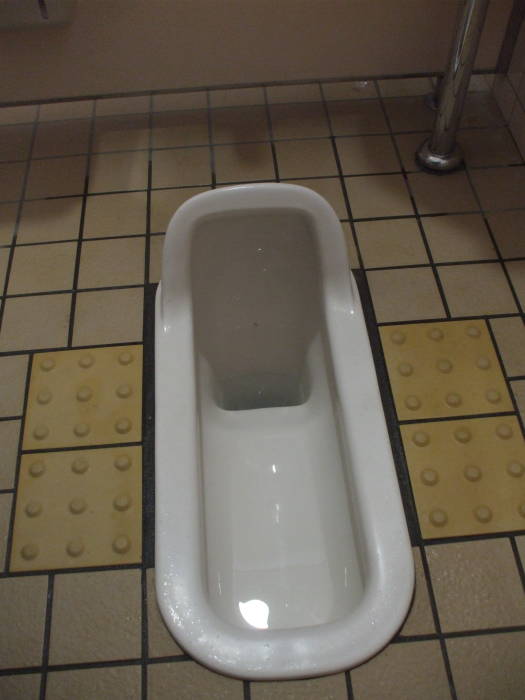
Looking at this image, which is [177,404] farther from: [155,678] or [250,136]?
[250,136]

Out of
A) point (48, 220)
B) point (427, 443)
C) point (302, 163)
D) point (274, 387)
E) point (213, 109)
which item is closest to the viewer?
point (427, 443)

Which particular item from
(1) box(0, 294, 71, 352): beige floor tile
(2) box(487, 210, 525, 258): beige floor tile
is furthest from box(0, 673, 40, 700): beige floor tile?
(2) box(487, 210, 525, 258): beige floor tile

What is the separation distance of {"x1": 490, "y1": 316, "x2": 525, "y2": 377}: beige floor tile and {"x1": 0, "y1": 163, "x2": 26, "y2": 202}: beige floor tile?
4.27ft

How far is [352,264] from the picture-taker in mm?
1580

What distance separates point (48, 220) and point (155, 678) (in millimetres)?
1165

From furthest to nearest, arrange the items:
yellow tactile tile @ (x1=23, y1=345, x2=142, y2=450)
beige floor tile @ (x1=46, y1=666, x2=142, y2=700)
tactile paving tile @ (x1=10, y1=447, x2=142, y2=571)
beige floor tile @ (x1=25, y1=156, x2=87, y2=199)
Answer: beige floor tile @ (x1=25, y1=156, x2=87, y2=199) → yellow tactile tile @ (x1=23, y1=345, x2=142, y2=450) → tactile paving tile @ (x1=10, y1=447, x2=142, y2=571) → beige floor tile @ (x1=46, y1=666, x2=142, y2=700)

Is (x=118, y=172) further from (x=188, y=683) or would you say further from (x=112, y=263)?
(x=188, y=683)

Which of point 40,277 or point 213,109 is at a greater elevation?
point 213,109

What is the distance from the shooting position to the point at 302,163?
1.82m

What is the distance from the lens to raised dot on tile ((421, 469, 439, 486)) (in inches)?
49.0

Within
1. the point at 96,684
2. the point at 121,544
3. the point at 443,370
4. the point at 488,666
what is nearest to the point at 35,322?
the point at 121,544

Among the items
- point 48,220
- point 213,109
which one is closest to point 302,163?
point 213,109

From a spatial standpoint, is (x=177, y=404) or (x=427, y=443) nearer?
(x=177, y=404)

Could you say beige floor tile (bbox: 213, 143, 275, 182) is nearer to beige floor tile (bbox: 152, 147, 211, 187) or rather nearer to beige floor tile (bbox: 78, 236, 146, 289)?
beige floor tile (bbox: 152, 147, 211, 187)
